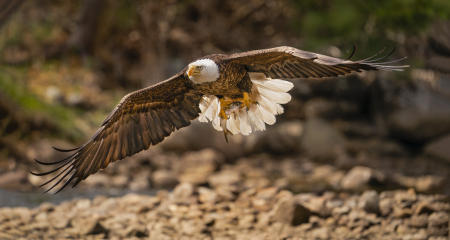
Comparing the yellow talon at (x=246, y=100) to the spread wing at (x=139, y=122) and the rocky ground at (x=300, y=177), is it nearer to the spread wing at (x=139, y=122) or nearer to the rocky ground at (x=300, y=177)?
the spread wing at (x=139, y=122)

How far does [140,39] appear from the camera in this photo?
749 centimetres

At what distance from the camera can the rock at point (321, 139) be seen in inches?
228

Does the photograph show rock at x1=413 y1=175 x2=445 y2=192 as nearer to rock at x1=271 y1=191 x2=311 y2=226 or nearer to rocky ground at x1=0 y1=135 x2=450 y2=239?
rocky ground at x1=0 y1=135 x2=450 y2=239

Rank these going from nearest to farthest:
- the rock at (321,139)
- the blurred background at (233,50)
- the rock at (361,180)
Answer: the rock at (361,180) < the blurred background at (233,50) < the rock at (321,139)

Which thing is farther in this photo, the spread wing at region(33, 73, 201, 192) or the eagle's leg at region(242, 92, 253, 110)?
the eagle's leg at region(242, 92, 253, 110)

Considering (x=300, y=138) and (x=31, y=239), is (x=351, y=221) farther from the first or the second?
(x=300, y=138)

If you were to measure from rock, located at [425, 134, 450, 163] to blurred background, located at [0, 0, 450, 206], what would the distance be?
0.6 inches

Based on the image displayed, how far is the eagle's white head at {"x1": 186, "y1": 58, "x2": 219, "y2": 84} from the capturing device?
261 centimetres

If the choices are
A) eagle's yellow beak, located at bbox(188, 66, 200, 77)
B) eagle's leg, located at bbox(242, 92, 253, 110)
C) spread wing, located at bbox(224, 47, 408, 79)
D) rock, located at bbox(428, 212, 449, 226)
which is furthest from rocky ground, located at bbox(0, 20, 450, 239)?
eagle's yellow beak, located at bbox(188, 66, 200, 77)

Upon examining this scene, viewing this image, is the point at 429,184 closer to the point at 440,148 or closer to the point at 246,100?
the point at 440,148

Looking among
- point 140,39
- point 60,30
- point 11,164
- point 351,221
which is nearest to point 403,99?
A: point 351,221

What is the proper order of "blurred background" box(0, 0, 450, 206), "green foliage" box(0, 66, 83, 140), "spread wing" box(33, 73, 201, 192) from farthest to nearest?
"green foliage" box(0, 66, 83, 140)
"blurred background" box(0, 0, 450, 206)
"spread wing" box(33, 73, 201, 192)

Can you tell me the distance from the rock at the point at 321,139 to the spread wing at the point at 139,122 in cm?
301

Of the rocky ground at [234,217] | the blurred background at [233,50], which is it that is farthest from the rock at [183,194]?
the blurred background at [233,50]
